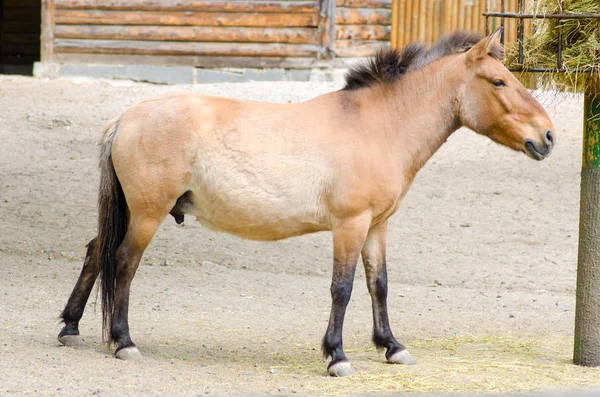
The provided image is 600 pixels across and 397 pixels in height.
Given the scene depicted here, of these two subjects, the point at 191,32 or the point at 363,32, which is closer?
the point at 191,32

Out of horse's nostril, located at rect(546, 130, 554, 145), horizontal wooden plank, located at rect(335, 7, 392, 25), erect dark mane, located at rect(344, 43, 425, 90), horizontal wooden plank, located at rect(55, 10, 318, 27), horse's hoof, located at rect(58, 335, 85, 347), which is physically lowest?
horse's hoof, located at rect(58, 335, 85, 347)

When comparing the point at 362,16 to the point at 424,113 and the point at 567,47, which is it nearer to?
the point at 424,113

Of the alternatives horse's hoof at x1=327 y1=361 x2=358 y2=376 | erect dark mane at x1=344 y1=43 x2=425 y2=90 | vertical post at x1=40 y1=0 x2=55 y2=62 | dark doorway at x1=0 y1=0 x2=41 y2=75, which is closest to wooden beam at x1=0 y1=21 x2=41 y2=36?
dark doorway at x1=0 y1=0 x2=41 y2=75

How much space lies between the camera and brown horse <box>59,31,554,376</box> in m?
5.36

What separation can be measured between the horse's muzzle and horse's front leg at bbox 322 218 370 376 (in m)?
1.08

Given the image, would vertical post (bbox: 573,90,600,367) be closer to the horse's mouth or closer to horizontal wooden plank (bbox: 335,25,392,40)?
the horse's mouth

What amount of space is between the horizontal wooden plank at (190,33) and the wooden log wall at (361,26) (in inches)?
20.8

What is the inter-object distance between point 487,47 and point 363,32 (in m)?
10.00

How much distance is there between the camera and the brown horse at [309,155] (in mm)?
5363

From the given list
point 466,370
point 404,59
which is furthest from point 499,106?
point 466,370

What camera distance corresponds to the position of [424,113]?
221 inches

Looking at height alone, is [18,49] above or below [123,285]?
above

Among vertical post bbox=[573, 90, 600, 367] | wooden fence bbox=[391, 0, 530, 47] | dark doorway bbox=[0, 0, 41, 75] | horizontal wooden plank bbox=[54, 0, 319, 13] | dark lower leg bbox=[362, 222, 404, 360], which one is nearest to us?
vertical post bbox=[573, 90, 600, 367]

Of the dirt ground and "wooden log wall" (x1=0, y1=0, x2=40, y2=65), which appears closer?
the dirt ground
